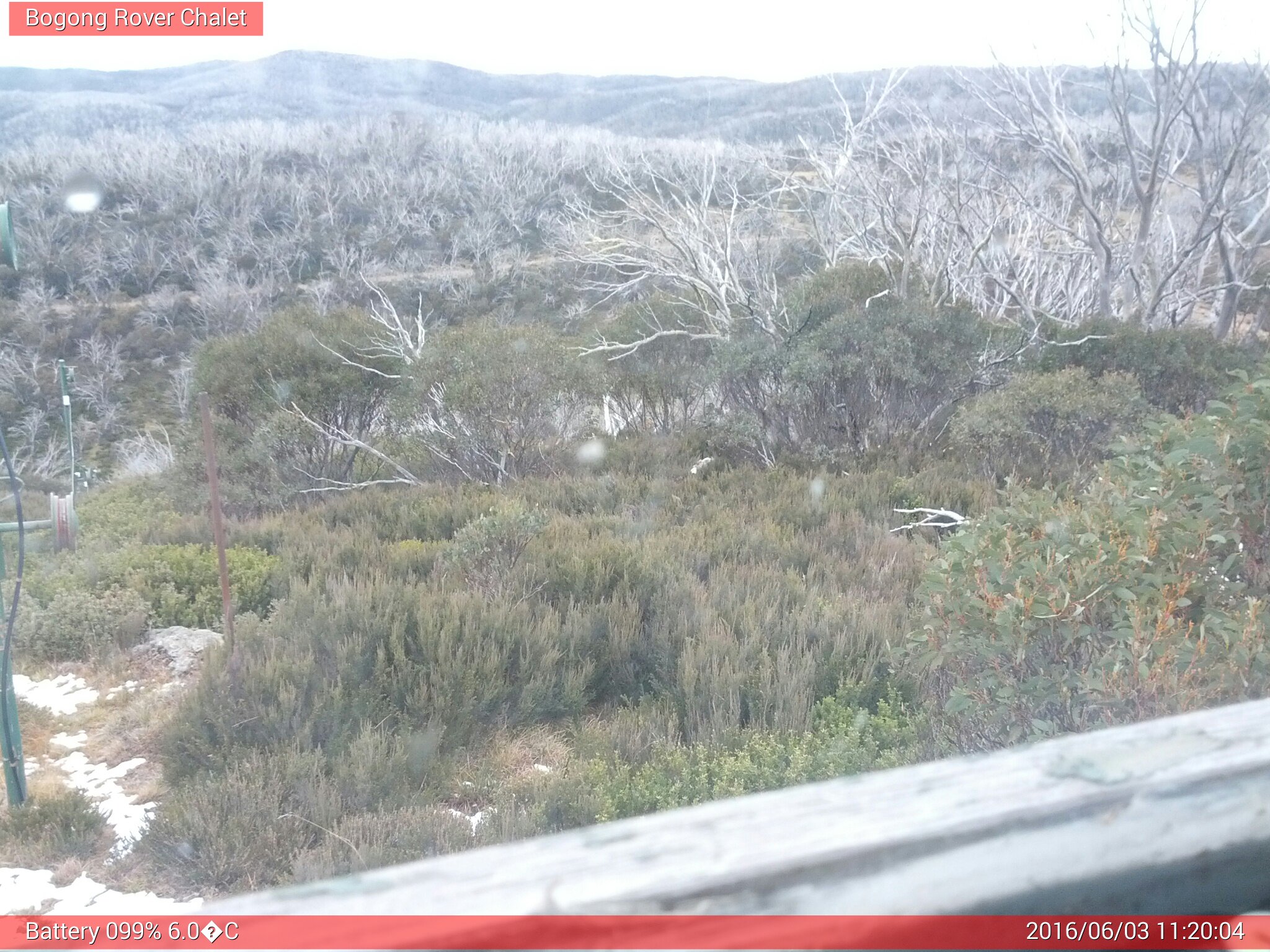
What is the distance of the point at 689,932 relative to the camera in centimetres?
67

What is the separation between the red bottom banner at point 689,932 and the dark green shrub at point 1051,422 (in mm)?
7743

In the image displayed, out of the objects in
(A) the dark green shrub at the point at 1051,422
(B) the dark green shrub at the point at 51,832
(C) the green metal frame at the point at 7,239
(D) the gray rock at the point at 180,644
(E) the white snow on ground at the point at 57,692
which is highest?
(C) the green metal frame at the point at 7,239

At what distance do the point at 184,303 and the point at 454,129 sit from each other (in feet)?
48.7

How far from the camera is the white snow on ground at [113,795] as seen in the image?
11.1 ft

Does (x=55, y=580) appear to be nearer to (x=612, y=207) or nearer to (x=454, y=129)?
(x=612, y=207)

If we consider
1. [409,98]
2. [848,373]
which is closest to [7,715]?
[848,373]

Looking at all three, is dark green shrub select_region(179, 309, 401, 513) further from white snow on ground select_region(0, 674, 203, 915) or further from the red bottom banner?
the red bottom banner

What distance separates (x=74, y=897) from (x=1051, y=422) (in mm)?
7785

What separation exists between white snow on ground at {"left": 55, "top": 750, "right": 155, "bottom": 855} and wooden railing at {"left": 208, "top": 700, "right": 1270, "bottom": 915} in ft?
10.1

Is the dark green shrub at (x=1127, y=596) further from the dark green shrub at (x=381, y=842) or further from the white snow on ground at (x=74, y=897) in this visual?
the white snow on ground at (x=74, y=897)

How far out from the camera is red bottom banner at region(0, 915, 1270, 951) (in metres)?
0.65

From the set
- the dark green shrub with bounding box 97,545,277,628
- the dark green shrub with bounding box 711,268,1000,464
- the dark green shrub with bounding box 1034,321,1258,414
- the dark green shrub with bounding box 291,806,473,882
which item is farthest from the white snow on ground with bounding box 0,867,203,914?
the dark green shrub with bounding box 1034,321,1258,414

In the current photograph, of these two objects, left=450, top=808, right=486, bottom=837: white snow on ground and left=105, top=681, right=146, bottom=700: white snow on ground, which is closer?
left=450, top=808, right=486, bottom=837: white snow on ground

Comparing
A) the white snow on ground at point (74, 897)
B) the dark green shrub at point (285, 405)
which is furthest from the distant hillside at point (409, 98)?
the white snow on ground at point (74, 897)
